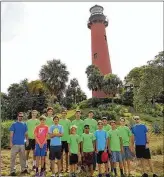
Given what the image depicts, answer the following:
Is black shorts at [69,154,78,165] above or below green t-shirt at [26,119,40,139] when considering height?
below

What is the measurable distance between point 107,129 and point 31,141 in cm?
227

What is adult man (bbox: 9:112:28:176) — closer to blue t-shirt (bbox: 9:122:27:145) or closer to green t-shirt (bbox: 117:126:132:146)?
blue t-shirt (bbox: 9:122:27:145)

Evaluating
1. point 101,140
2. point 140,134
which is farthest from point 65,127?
point 140,134

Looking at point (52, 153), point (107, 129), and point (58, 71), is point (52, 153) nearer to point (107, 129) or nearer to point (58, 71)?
point (107, 129)

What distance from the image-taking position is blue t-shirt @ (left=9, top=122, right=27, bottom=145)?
26.9 ft

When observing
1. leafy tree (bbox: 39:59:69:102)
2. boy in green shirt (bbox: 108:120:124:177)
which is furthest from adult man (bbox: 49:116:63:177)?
leafy tree (bbox: 39:59:69:102)

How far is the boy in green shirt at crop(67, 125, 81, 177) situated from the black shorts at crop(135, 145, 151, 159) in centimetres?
163

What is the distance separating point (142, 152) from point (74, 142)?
6.14 feet

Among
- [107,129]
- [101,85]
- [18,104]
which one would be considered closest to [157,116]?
[101,85]

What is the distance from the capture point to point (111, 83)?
122ft

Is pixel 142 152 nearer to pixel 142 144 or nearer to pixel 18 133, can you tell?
pixel 142 144

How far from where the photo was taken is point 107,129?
29.7 ft

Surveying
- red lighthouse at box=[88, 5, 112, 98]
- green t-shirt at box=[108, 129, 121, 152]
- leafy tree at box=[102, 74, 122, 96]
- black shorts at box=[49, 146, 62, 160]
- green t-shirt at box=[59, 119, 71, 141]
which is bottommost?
black shorts at box=[49, 146, 62, 160]

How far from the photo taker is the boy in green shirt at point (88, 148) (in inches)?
319
